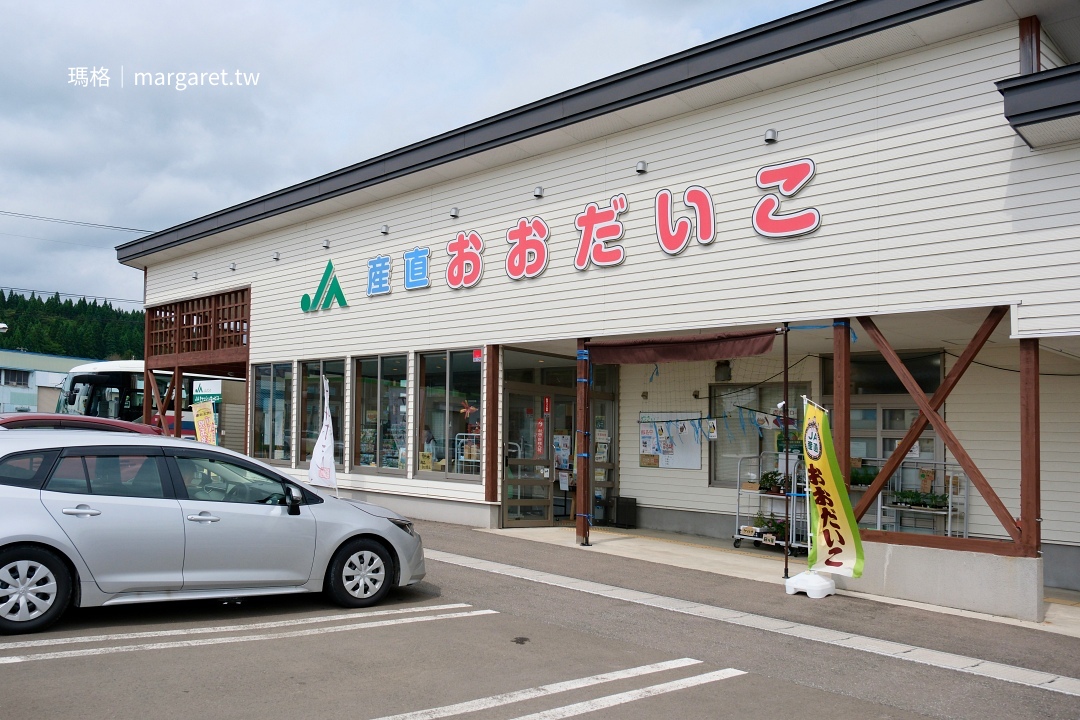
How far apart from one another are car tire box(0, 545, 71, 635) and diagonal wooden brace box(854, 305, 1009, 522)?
7746mm

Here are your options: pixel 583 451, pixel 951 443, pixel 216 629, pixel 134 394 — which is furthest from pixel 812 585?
pixel 134 394

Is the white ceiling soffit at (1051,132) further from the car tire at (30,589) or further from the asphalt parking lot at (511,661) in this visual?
the car tire at (30,589)

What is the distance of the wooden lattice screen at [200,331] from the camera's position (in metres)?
20.1

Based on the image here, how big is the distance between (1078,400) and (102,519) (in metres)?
11.2

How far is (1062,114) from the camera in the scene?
314 inches

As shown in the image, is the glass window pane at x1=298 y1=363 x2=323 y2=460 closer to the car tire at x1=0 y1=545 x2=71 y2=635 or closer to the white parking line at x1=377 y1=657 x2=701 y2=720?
the car tire at x1=0 y1=545 x2=71 y2=635

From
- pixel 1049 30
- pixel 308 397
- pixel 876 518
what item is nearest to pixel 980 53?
pixel 1049 30

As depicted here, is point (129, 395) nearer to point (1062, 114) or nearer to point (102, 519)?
point (102, 519)

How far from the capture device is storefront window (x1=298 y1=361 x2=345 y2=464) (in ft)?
56.4

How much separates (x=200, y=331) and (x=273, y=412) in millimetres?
4097

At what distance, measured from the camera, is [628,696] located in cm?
577

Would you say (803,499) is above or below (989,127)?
below

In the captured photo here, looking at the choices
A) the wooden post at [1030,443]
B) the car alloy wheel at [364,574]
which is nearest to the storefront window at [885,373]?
the wooden post at [1030,443]

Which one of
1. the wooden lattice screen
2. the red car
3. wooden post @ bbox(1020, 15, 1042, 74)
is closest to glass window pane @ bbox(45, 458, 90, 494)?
the red car
